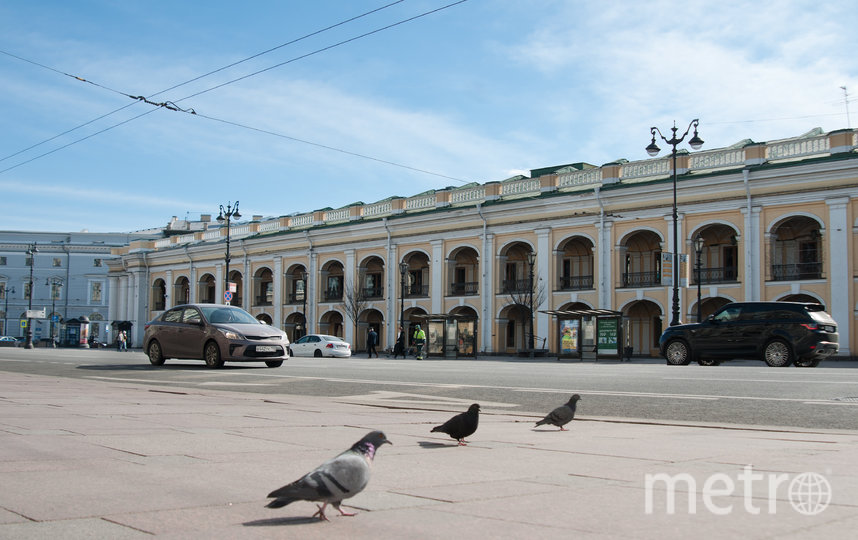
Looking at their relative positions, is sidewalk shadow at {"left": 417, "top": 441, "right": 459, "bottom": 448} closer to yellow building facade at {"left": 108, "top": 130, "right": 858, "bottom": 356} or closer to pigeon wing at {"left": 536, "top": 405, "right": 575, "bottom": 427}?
pigeon wing at {"left": 536, "top": 405, "right": 575, "bottom": 427}

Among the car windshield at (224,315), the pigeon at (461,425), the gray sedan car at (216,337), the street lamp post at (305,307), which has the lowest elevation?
the pigeon at (461,425)

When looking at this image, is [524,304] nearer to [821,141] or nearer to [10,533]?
[821,141]

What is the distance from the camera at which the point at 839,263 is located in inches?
1468

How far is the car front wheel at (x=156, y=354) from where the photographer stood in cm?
1985

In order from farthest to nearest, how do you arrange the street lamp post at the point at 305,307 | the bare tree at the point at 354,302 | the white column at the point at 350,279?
the street lamp post at the point at 305,307 < the white column at the point at 350,279 < the bare tree at the point at 354,302

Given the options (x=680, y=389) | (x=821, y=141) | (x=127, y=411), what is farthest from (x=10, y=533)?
(x=821, y=141)

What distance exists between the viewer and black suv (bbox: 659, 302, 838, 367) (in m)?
20.5

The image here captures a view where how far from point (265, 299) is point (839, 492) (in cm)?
6528

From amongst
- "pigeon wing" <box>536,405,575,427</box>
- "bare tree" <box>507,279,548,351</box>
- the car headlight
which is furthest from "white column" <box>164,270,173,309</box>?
"pigeon wing" <box>536,405,575,427</box>

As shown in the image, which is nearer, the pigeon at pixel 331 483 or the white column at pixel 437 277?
the pigeon at pixel 331 483

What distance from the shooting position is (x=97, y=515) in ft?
12.0

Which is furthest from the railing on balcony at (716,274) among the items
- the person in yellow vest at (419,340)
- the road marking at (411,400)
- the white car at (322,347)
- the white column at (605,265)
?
the road marking at (411,400)

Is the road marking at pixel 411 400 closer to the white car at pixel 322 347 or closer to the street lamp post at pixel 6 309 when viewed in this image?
the white car at pixel 322 347

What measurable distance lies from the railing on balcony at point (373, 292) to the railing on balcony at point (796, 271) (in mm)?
26927
